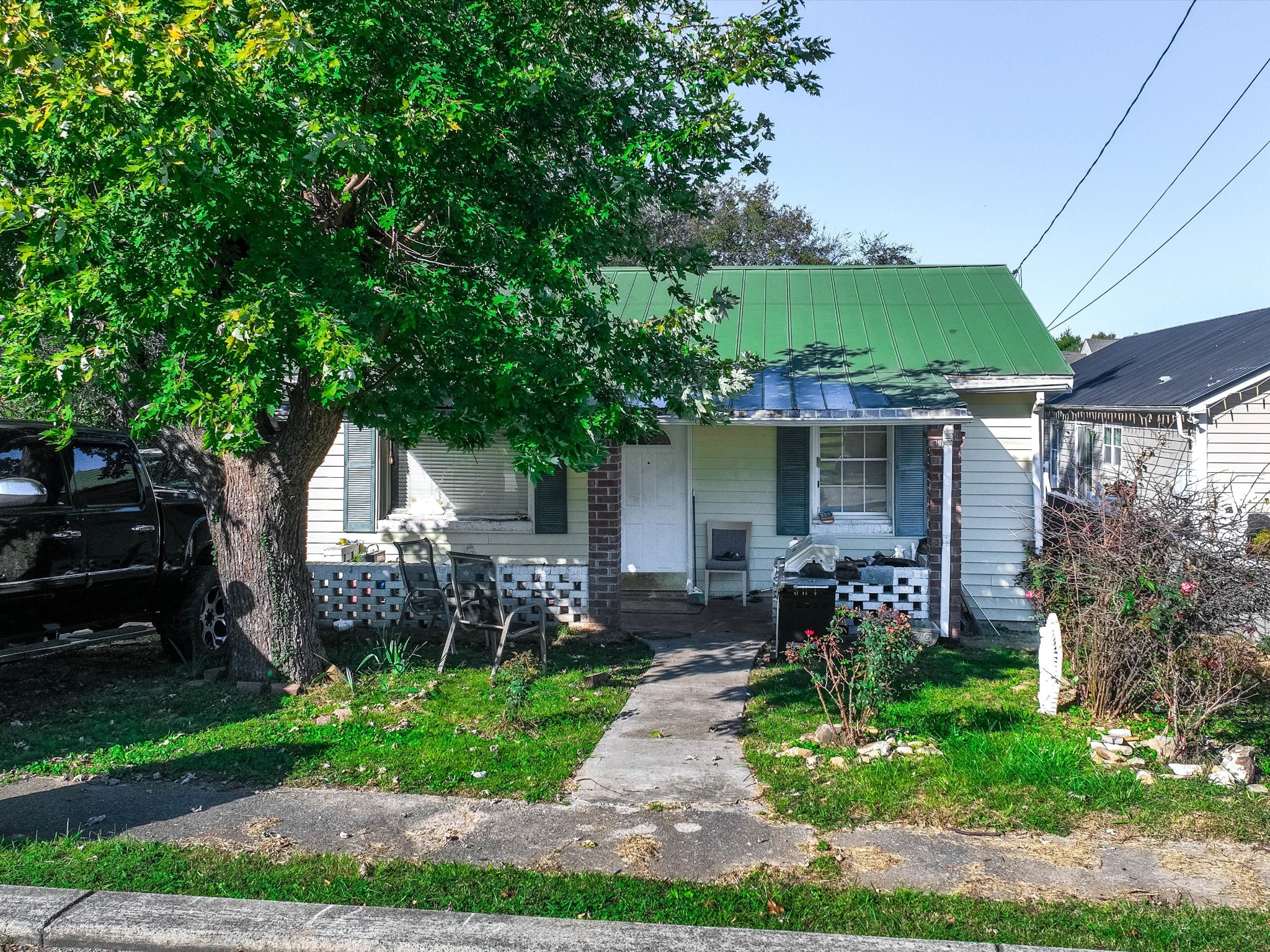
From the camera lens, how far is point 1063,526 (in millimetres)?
7359

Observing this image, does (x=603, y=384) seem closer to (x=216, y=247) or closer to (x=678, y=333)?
(x=678, y=333)

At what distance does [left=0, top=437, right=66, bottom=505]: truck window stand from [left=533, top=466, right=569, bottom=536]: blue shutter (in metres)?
4.98

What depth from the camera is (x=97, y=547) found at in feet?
25.5

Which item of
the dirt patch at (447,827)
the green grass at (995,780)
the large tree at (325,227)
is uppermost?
the large tree at (325,227)

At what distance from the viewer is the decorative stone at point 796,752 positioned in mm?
6469

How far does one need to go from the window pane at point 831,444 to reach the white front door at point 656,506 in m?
1.61

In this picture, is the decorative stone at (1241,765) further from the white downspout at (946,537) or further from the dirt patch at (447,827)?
the dirt patch at (447,827)

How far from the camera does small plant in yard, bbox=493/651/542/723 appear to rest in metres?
7.13

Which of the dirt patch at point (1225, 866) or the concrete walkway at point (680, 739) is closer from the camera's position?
the dirt patch at point (1225, 866)

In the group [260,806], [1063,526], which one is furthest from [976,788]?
[260,806]

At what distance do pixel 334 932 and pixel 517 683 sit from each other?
308cm

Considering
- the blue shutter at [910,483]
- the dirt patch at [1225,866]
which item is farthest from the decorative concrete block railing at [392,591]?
the dirt patch at [1225,866]

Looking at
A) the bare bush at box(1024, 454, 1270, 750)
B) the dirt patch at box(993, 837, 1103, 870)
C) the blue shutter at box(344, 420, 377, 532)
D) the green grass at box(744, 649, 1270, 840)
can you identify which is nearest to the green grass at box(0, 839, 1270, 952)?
the dirt patch at box(993, 837, 1103, 870)

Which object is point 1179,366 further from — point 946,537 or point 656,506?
point 656,506
